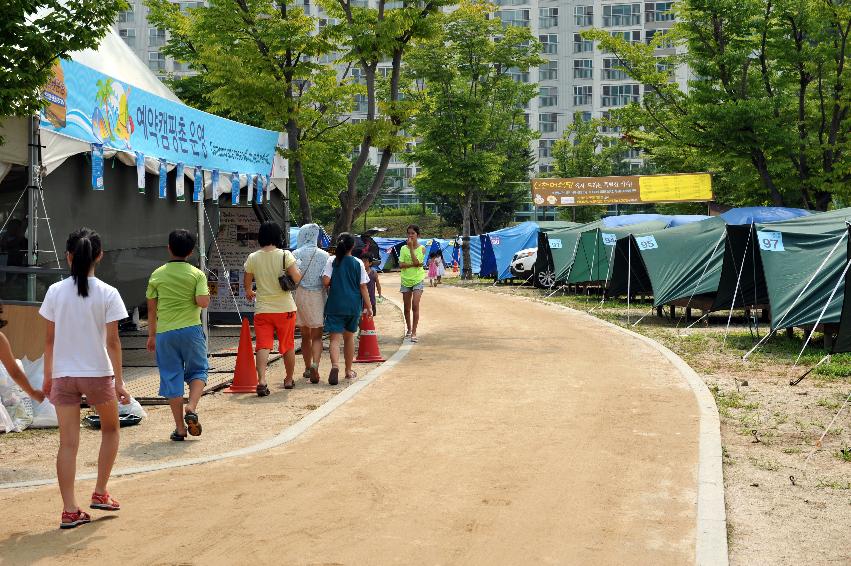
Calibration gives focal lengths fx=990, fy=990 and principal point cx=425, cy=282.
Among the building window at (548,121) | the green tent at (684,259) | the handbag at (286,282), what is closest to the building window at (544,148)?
the building window at (548,121)

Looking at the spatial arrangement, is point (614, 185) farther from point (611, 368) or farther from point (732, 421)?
point (732, 421)

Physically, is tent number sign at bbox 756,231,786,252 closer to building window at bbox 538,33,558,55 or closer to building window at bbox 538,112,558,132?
building window at bbox 538,112,558,132

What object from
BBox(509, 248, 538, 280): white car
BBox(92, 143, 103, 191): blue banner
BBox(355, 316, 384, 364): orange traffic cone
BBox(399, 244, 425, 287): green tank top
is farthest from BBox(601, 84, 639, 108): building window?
BBox(92, 143, 103, 191): blue banner

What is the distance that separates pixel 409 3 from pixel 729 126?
43.6 ft

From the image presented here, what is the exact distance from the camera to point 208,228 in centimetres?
1591

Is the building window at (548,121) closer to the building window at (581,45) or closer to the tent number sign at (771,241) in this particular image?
the building window at (581,45)

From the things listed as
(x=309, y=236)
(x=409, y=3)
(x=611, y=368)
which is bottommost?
(x=611, y=368)

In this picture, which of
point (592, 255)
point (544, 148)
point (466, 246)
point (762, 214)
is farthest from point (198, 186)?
point (544, 148)

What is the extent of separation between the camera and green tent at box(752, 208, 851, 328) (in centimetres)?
1460

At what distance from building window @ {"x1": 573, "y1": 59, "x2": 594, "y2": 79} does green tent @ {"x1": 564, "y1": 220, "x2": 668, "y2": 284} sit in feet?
172

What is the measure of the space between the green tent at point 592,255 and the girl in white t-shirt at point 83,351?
74.8ft

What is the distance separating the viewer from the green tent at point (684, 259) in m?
19.8

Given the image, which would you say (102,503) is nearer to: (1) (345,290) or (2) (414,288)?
(1) (345,290)

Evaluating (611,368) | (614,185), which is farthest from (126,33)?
(611,368)
